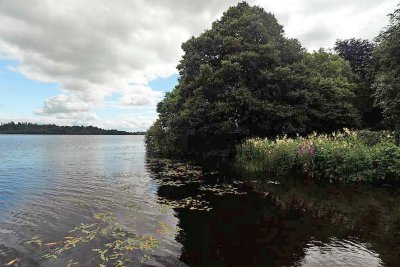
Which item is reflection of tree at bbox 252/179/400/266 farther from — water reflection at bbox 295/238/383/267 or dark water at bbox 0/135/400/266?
water reflection at bbox 295/238/383/267

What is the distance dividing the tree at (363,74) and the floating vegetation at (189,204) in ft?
99.7

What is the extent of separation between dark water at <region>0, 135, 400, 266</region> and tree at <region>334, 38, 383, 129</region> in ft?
91.6

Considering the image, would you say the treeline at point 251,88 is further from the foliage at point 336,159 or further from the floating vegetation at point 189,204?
the floating vegetation at point 189,204

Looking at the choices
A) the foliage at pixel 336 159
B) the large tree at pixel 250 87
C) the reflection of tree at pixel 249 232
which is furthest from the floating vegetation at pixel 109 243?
the large tree at pixel 250 87

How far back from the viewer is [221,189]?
1559cm

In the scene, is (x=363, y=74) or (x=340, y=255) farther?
(x=363, y=74)

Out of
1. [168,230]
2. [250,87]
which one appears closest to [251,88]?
[250,87]

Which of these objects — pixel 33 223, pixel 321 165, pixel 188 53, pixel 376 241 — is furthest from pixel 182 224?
pixel 188 53

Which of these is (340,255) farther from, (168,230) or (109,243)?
(109,243)

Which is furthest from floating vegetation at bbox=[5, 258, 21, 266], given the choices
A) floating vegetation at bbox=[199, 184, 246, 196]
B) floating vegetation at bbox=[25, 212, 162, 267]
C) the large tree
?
the large tree

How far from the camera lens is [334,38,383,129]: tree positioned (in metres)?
A: 39.3

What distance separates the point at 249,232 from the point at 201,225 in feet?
5.32

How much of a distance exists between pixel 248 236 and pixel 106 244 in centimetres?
401

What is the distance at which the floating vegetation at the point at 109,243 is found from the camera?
285 inches
